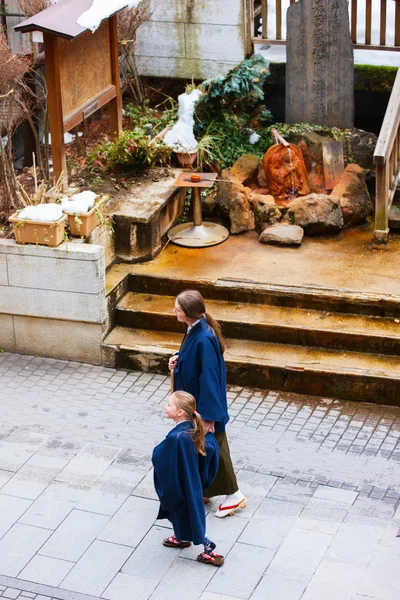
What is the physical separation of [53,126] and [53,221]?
1.45m

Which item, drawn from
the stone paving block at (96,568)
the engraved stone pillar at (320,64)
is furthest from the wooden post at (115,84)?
the stone paving block at (96,568)

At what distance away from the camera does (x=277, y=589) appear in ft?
22.4

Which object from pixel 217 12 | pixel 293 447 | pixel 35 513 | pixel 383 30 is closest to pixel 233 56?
pixel 217 12

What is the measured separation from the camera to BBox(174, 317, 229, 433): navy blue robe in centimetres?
724

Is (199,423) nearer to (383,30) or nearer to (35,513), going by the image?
(35,513)

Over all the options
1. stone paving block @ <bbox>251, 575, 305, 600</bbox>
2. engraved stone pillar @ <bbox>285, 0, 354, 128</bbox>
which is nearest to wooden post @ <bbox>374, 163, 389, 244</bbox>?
engraved stone pillar @ <bbox>285, 0, 354, 128</bbox>

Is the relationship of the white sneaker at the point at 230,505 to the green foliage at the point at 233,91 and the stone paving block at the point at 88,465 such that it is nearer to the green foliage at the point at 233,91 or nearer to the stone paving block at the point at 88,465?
the stone paving block at the point at 88,465

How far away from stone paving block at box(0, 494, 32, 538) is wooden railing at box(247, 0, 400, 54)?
25.4ft

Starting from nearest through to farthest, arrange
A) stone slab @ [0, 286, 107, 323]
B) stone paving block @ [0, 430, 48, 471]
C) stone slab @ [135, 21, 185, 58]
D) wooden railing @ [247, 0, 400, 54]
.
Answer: stone paving block @ [0, 430, 48, 471] < stone slab @ [0, 286, 107, 323] < wooden railing @ [247, 0, 400, 54] < stone slab @ [135, 21, 185, 58]

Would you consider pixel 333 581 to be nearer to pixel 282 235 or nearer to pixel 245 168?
pixel 282 235

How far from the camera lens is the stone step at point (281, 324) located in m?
9.56

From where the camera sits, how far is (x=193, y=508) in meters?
6.83

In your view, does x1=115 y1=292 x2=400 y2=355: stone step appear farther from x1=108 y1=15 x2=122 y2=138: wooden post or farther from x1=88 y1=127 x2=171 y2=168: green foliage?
x1=108 y1=15 x2=122 y2=138: wooden post

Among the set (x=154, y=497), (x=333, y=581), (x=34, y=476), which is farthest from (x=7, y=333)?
(x=333, y=581)
